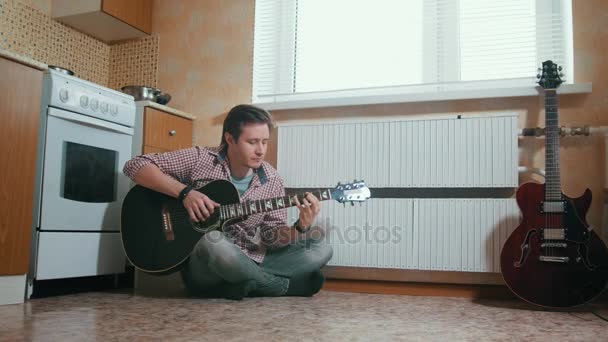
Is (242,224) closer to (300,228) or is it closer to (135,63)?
(300,228)

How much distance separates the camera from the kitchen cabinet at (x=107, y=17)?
2.77m

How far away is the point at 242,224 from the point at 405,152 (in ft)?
2.75

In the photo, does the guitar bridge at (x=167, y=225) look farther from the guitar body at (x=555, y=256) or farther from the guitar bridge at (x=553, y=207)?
the guitar bridge at (x=553, y=207)

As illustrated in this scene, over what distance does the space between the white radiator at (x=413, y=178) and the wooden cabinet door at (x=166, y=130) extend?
0.57 meters

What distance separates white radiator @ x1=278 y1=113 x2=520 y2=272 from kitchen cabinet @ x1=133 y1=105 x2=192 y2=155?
0.57 meters

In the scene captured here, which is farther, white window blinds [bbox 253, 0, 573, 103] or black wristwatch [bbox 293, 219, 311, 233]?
white window blinds [bbox 253, 0, 573, 103]

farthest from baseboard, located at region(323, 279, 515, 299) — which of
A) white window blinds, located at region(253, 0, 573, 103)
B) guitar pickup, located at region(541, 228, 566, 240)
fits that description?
white window blinds, located at region(253, 0, 573, 103)

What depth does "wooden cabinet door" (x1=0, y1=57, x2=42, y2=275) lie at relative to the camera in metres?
1.88

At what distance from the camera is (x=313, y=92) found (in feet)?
9.07

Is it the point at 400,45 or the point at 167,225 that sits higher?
the point at 400,45

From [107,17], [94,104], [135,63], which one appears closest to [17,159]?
[94,104]

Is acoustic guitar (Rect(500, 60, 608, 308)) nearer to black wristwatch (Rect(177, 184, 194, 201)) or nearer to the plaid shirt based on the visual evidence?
the plaid shirt

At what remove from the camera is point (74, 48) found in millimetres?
2973

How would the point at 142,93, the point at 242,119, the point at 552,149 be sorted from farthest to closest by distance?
the point at 142,93 < the point at 242,119 < the point at 552,149
